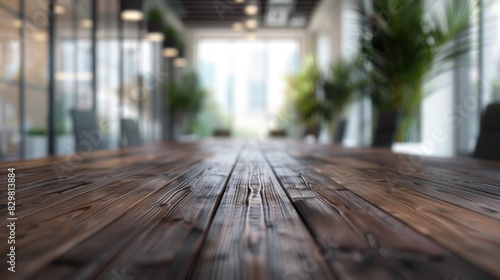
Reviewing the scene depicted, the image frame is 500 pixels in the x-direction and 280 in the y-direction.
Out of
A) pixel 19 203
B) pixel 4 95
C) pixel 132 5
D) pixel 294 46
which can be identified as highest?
pixel 294 46

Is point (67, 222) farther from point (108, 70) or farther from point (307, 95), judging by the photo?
point (307, 95)

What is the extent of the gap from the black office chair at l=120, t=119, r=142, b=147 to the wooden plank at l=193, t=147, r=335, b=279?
9.18 feet

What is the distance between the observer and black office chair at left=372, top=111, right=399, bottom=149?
2818 mm

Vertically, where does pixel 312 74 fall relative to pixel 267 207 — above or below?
above

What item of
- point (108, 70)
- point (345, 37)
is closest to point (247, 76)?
point (345, 37)

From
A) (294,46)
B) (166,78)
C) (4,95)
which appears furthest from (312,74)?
(4,95)

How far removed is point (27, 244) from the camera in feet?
1.27

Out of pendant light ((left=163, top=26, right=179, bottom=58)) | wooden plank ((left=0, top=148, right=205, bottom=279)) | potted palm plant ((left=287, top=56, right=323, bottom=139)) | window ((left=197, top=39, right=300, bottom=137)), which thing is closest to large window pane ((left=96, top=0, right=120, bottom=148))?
pendant light ((left=163, top=26, right=179, bottom=58))

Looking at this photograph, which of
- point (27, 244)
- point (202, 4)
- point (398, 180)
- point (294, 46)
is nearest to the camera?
point (27, 244)

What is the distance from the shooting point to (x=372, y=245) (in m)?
0.38

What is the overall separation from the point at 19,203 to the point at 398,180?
2.41ft

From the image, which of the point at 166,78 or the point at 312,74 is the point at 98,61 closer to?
the point at 166,78

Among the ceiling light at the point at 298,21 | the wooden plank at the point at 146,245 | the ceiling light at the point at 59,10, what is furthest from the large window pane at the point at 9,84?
the ceiling light at the point at 298,21

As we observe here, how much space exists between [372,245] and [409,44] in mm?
3549
